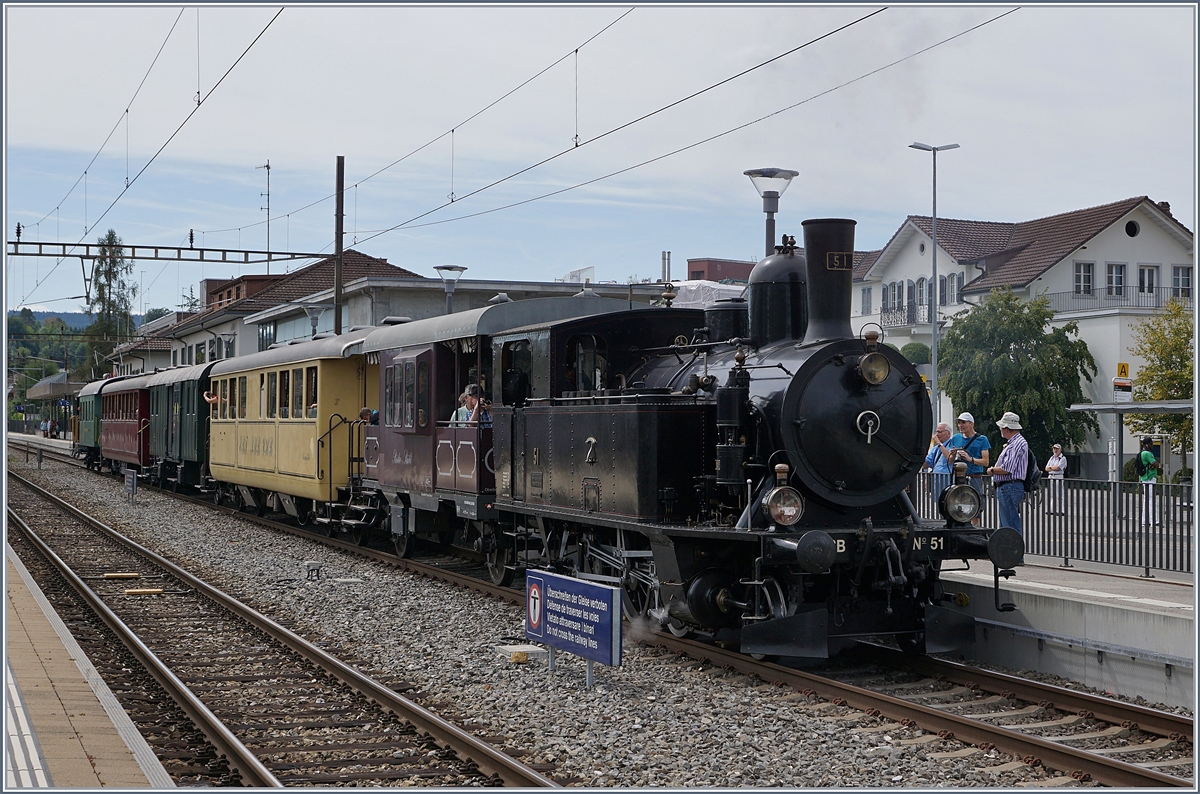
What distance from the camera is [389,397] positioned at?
15.2 meters


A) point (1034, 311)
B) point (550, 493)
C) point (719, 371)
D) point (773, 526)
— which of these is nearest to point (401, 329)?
point (550, 493)

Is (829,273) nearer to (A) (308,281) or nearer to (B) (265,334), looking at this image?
(B) (265,334)

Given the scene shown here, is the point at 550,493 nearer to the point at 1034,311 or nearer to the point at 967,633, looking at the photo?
the point at 967,633

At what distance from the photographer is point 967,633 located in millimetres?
8547

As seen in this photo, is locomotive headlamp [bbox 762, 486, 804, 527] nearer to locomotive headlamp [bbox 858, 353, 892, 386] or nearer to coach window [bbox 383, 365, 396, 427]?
locomotive headlamp [bbox 858, 353, 892, 386]

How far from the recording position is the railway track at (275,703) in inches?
248

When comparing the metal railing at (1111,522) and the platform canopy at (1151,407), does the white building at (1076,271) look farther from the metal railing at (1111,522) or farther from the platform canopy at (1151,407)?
the metal railing at (1111,522)

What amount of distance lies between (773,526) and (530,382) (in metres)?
3.91

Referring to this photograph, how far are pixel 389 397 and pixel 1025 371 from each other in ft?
72.8

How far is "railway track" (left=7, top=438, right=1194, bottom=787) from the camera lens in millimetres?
6215

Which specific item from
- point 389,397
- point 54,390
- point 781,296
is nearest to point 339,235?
point 389,397

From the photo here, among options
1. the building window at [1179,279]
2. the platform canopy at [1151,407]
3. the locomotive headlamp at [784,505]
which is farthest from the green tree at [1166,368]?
the locomotive headlamp at [784,505]

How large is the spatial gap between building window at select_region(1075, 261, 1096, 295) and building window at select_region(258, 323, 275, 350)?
31.1 meters

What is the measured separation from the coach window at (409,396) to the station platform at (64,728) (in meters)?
5.47
